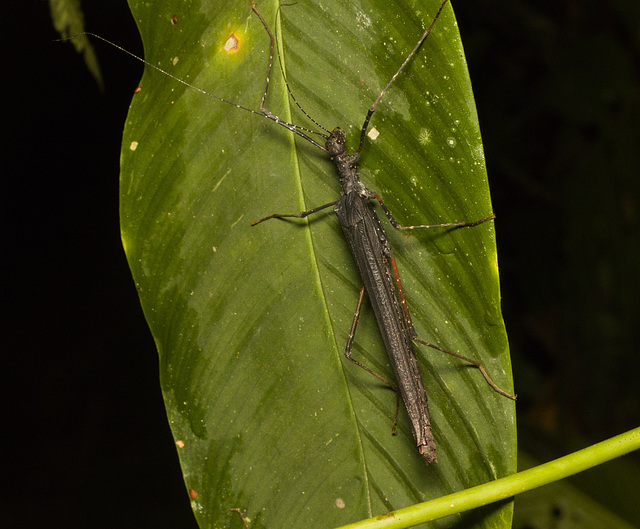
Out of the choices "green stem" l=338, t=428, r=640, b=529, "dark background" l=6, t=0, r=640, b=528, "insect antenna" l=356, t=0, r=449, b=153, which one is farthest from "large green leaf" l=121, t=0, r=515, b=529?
"dark background" l=6, t=0, r=640, b=528

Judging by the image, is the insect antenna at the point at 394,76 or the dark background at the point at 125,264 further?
the dark background at the point at 125,264

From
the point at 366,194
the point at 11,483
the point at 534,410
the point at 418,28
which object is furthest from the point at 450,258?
the point at 11,483

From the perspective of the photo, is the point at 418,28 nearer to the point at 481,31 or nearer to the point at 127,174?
the point at 127,174

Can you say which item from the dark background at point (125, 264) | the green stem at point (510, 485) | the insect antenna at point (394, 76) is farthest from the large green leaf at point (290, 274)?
the dark background at point (125, 264)

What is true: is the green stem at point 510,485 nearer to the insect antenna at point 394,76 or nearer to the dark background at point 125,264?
the insect antenna at point 394,76

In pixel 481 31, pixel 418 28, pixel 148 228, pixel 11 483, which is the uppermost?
pixel 481 31

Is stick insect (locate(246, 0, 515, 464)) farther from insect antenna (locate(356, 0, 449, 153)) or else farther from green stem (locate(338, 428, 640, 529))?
green stem (locate(338, 428, 640, 529))
